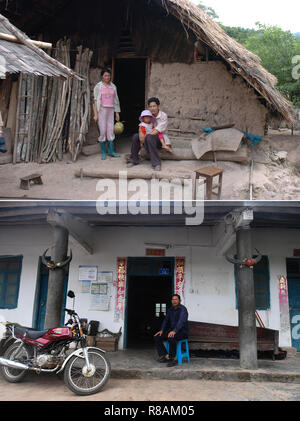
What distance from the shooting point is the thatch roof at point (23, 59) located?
4391mm

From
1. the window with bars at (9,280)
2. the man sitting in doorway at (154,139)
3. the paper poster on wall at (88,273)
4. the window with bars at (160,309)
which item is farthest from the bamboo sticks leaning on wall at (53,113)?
the window with bars at (160,309)

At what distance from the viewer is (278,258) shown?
7.34 meters

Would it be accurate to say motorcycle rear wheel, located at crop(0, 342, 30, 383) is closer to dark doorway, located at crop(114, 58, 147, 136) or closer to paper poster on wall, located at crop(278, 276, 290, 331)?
paper poster on wall, located at crop(278, 276, 290, 331)

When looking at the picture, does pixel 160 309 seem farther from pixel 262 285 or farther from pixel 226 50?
pixel 226 50

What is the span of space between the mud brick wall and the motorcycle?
4.76 meters

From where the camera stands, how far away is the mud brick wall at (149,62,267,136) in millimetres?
7699

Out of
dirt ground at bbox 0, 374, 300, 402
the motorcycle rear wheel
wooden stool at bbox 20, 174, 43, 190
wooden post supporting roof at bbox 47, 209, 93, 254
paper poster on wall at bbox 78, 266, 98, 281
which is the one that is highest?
wooden stool at bbox 20, 174, 43, 190

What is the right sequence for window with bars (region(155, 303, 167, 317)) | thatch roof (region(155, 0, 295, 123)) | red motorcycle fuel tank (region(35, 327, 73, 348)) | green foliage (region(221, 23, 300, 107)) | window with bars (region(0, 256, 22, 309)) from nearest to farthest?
red motorcycle fuel tank (region(35, 327, 73, 348)) < thatch roof (region(155, 0, 295, 123)) < window with bars (region(0, 256, 22, 309)) < window with bars (region(155, 303, 167, 317)) < green foliage (region(221, 23, 300, 107))

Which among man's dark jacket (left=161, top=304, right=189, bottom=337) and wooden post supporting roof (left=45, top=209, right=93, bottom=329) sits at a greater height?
wooden post supporting roof (left=45, top=209, right=93, bottom=329)

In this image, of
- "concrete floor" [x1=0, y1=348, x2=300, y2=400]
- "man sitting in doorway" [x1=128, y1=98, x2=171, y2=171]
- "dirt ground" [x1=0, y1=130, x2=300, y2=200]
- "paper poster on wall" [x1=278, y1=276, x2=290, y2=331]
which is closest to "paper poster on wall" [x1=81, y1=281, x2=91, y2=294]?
"concrete floor" [x1=0, y1=348, x2=300, y2=400]

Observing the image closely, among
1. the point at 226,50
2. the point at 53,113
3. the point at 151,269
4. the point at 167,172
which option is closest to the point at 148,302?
the point at 151,269

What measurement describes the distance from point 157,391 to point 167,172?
3.78 m

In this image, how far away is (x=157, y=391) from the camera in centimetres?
457

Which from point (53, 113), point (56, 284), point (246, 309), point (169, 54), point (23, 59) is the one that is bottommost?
point (246, 309)
